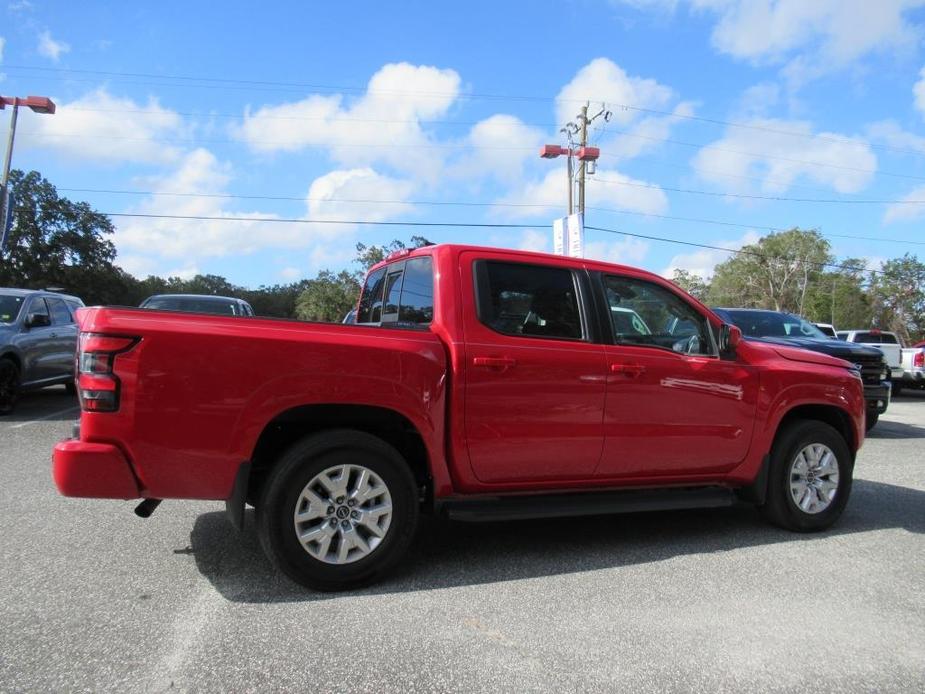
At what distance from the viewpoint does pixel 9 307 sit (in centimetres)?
1005

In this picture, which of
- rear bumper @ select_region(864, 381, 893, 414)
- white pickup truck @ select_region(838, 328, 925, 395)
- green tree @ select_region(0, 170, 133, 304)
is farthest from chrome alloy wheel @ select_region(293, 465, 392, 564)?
green tree @ select_region(0, 170, 133, 304)

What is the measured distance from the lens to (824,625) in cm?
346

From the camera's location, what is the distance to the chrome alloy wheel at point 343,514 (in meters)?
3.64

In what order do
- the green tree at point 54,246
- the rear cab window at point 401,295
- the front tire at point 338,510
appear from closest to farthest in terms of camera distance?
the front tire at point 338,510
the rear cab window at point 401,295
the green tree at point 54,246

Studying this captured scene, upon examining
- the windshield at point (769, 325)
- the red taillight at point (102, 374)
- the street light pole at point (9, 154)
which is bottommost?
the red taillight at point (102, 374)

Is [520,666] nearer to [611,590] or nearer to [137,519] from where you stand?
[611,590]

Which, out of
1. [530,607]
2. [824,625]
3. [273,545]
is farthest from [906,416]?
[273,545]

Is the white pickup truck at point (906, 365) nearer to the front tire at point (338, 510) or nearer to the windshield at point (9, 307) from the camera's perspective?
the front tire at point (338, 510)

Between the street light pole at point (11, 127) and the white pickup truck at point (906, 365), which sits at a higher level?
the street light pole at point (11, 127)

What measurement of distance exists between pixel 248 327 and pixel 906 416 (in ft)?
44.3

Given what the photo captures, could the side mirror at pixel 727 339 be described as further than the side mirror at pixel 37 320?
No

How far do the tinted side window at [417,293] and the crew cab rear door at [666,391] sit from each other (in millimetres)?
1115

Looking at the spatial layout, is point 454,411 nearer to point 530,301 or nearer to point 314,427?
point 314,427

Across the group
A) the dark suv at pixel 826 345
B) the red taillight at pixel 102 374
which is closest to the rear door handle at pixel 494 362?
the red taillight at pixel 102 374
